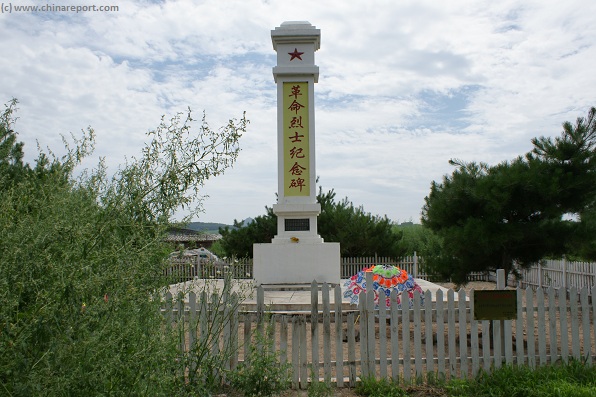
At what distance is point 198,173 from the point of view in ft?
8.63

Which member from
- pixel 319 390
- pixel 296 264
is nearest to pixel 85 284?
pixel 319 390

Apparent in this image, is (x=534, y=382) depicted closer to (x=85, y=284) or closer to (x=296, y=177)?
(x=85, y=284)

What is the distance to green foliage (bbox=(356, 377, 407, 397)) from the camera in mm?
4711

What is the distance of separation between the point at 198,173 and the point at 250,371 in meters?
2.11

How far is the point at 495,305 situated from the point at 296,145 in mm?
5903

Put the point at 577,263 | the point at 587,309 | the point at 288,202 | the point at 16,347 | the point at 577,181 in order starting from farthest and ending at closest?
the point at 577,263 < the point at 288,202 < the point at 577,181 < the point at 587,309 < the point at 16,347

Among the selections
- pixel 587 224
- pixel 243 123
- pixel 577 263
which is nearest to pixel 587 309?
pixel 587 224

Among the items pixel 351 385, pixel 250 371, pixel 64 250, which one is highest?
pixel 64 250

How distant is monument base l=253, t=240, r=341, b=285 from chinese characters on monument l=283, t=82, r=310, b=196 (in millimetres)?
1108

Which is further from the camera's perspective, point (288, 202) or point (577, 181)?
point (288, 202)

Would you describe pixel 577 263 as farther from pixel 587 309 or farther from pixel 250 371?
pixel 250 371

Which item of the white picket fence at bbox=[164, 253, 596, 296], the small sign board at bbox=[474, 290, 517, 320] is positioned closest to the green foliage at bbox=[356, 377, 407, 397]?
the small sign board at bbox=[474, 290, 517, 320]

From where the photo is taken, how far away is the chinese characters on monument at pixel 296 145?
1043cm

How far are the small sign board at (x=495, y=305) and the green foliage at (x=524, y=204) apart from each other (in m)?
1.40
